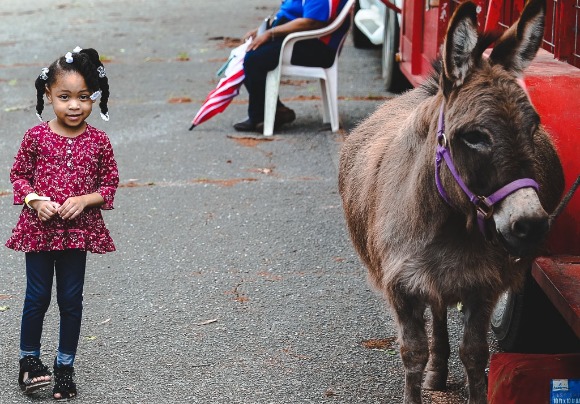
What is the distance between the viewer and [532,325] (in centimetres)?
462

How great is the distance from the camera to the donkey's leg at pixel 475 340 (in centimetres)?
405

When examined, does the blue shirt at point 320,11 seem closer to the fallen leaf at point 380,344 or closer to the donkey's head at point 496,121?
the fallen leaf at point 380,344

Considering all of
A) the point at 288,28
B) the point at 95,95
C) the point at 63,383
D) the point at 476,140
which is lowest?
the point at 63,383

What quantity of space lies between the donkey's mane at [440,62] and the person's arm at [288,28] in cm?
501

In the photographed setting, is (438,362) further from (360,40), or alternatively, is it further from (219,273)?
(360,40)

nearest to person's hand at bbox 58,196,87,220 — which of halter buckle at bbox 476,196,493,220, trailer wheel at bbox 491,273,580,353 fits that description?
halter buckle at bbox 476,196,493,220

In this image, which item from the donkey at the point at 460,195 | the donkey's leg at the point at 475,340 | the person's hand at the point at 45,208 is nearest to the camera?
the donkey at the point at 460,195

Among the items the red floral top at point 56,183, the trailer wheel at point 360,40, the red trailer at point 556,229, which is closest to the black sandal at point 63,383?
the red floral top at point 56,183

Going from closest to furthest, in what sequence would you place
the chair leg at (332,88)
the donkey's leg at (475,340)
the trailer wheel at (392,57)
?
1. the donkey's leg at (475,340)
2. the chair leg at (332,88)
3. the trailer wheel at (392,57)

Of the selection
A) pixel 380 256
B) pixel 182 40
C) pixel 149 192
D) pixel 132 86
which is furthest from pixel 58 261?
pixel 182 40

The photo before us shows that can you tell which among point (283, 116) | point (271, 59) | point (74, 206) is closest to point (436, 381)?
point (74, 206)

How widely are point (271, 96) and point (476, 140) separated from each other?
20.7 ft

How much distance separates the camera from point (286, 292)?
233 inches

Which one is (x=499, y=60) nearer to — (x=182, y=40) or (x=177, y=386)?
(x=177, y=386)
